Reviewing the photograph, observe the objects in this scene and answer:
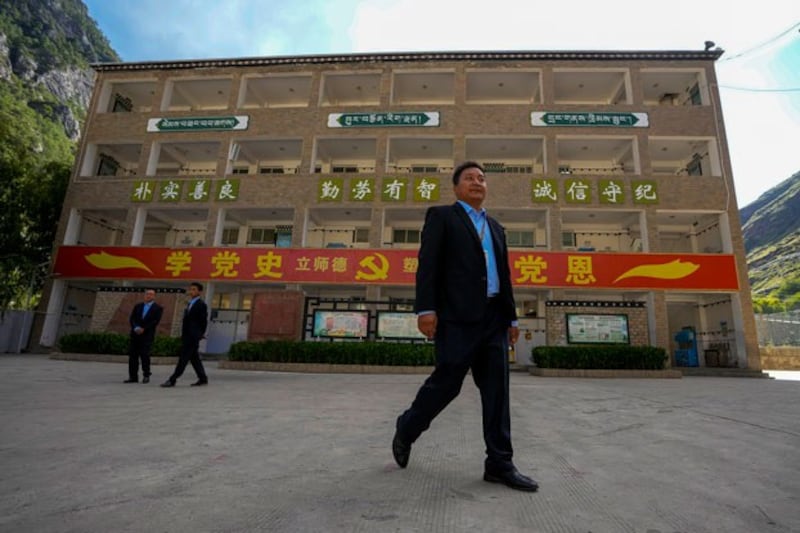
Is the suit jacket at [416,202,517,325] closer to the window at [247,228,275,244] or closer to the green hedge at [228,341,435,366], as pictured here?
the green hedge at [228,341,435,366]

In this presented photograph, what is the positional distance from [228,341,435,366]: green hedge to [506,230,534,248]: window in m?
11.0

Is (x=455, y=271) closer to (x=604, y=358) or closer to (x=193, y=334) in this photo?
(x=193, y=334)

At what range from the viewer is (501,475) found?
81.5 inches

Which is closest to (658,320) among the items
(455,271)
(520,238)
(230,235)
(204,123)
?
Result: (520,238)

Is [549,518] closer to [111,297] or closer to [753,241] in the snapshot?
[111,297]

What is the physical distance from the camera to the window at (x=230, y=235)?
2319 centimetres

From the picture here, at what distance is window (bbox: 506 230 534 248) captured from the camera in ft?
70.2

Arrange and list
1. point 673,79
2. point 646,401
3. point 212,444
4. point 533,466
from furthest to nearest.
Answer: point 673,79 → point 646,401 → point 212,444 → point 533,466

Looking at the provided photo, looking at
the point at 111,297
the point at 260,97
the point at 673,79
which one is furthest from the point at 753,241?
the point at 111,297

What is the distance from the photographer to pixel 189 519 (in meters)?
1.52

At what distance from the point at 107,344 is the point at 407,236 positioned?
46.0 ft

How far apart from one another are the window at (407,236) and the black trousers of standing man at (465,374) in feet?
64.4

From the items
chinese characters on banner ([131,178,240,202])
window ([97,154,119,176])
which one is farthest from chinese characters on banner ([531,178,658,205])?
window ([97,154,119,176])

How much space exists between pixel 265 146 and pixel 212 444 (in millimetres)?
21578
